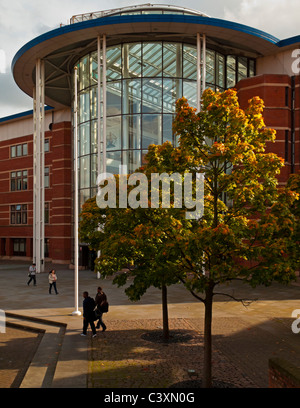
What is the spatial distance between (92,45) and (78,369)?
2789cm

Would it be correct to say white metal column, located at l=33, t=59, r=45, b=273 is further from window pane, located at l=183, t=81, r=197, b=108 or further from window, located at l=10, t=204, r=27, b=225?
window, located at l=10, t=204, r=27, b=225

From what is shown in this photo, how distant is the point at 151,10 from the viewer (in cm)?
3416

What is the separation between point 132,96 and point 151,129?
122 inches

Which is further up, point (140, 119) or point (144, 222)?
point (140, 119)

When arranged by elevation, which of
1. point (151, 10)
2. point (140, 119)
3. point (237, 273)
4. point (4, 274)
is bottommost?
point (4, 274)

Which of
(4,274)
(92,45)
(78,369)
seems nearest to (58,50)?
(92,45)

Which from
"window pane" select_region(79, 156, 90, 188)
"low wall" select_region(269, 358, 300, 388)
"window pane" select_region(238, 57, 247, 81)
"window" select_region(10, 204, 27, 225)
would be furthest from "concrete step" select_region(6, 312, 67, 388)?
"window" select_region(10, 204, 27, 225)

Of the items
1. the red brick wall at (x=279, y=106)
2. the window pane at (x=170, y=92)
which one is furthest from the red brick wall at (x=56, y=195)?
the red brick wall at (x=279, y=106)

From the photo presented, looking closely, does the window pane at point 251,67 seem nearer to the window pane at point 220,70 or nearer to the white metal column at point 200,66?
the window pane at point 220,70

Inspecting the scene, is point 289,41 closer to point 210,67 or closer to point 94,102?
point 210,67

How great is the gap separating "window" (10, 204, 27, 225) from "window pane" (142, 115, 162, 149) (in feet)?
72.2

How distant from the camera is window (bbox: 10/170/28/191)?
46844mm

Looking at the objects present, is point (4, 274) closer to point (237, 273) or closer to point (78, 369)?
point (78, 369)

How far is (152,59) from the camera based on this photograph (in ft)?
102
